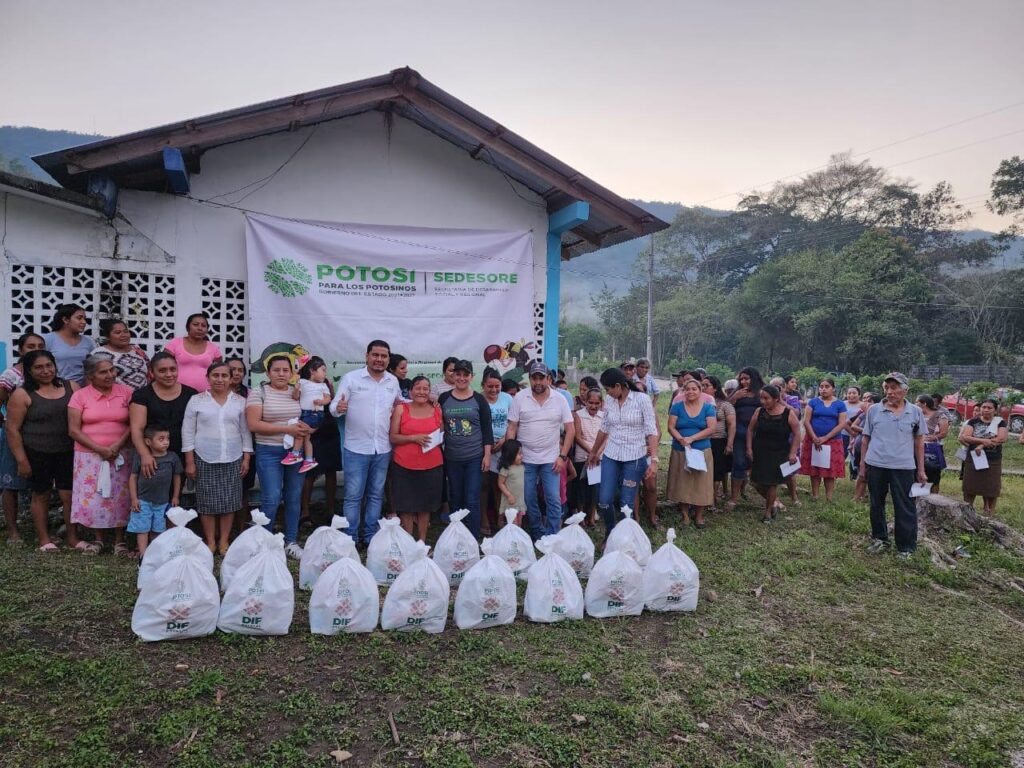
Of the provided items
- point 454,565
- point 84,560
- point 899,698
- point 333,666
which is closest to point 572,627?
point 454,565

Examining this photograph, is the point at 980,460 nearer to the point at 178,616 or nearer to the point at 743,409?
the point at 743,409

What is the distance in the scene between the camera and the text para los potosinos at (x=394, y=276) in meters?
6.51

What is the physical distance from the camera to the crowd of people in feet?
15.5

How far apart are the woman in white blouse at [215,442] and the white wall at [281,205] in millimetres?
1873

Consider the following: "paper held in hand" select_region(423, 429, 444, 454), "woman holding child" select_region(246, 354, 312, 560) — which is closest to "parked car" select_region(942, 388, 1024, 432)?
"paper held in hand" select_region(423, 429, 444, 454)

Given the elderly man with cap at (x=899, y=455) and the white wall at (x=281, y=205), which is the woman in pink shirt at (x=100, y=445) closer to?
the white wall at (x=281, y=205)

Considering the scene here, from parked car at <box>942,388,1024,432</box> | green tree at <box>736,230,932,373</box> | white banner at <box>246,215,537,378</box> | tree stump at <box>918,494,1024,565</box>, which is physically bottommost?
tree stump at <box>918,494,1024,565</box>

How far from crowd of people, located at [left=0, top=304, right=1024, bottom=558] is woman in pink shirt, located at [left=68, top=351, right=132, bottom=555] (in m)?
0.01

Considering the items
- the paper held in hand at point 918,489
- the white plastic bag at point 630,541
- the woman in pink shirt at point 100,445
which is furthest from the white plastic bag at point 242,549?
the paper held in hand at point 918,489

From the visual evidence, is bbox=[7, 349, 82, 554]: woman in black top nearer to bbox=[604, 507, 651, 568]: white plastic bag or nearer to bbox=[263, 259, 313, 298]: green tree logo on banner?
bbox=[263, 259, 313, 298]: green tree logo on banner

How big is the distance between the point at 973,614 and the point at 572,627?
307cm

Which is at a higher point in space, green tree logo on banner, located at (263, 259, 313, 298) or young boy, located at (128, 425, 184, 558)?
green tree logo on banner, located at (263, 259, 313, 298)

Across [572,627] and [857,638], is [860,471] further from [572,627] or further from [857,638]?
[572,627]

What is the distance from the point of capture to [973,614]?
14.9ft
